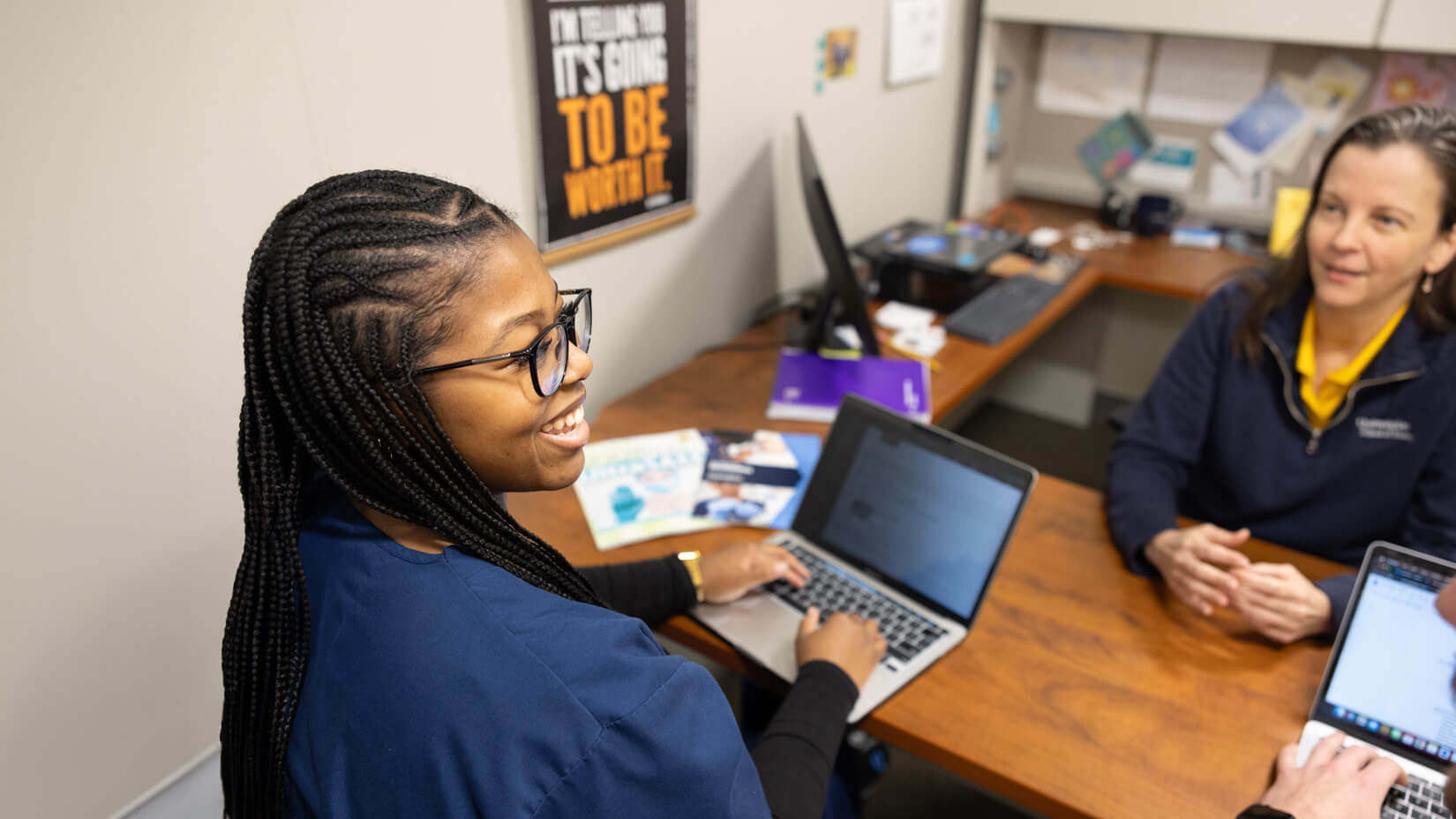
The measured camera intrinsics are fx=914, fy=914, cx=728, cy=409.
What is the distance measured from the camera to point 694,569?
116cm

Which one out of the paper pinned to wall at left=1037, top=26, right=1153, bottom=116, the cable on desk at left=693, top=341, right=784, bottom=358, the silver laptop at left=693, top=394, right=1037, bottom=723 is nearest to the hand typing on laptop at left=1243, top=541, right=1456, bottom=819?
the silver laptop at left=693, top=394, right=1037, bottom=723

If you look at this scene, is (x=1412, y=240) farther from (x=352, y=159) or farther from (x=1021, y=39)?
(x=1021, y=39)

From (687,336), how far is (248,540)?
4.15 ft

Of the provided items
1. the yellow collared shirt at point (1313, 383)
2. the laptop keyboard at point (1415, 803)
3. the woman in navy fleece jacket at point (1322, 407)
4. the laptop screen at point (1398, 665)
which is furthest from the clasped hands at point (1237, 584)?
the yellow collared shirt at point (1313, 383)

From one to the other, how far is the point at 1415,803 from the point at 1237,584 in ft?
0.93

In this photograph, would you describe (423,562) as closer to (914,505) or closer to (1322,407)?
(914,505)

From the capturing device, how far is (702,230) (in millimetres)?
1881

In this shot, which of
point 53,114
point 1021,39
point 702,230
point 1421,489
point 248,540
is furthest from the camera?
point 1021,39

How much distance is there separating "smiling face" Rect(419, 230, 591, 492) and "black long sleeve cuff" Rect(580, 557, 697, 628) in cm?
40

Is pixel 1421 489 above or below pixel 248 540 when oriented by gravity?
below

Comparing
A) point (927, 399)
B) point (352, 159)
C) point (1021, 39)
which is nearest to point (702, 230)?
point (927, 399)

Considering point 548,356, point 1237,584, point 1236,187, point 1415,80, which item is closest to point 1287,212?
point 1236,187

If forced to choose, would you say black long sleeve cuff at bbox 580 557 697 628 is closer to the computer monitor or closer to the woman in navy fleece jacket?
the woman in navy fleece jacket

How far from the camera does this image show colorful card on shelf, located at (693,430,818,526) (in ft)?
4.38
